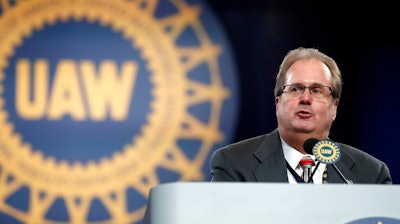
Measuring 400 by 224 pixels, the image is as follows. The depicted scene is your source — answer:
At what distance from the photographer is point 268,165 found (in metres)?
2.42

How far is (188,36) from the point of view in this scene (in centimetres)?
412

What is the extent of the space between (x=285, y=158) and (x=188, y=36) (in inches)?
68.9

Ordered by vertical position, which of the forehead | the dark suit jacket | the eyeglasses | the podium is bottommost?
the dark suit jacket

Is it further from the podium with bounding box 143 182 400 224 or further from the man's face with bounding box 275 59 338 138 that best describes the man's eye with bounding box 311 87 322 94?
the podium with bounding box 143 182 400 224

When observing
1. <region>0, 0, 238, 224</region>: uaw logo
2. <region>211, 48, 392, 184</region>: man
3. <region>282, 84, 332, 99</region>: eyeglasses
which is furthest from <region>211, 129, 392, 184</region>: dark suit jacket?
<region>0, 0, 238, 224</region>: uaw logo

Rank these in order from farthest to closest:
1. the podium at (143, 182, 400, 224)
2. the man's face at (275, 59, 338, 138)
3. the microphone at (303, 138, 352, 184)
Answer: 1. the man's face at (275, 59, 338, 138)
2. the microphone at (303, 138, 352, 184)
3. the podium at (143, 182, 400, 224)

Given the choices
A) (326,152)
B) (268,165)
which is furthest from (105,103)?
(326,152)

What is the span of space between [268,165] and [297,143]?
170mm

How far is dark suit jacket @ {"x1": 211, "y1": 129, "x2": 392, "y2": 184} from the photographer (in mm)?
2391

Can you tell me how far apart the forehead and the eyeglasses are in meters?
0.02

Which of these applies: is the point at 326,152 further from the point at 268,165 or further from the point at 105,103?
the point at 105,103

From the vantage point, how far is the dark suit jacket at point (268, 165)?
2.39 m

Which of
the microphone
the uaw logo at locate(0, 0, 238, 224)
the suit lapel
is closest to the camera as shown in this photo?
the microphone

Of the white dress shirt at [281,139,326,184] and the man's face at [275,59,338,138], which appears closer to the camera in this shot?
the white dress shirt at [281,139,326,184]
